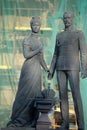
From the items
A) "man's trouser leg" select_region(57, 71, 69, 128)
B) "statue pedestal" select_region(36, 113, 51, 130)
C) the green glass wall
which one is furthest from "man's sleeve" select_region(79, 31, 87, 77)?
the green glass wall

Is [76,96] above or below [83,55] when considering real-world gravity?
below

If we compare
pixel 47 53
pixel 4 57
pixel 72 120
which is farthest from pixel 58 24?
pixel 72 120

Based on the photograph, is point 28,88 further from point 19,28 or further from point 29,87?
point 19,28

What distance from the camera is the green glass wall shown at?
963 centimetres

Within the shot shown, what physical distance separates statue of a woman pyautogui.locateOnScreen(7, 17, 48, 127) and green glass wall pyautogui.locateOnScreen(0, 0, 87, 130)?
225cm

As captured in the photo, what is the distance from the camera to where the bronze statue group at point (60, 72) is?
6.99 m

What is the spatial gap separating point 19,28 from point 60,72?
9.49 ft

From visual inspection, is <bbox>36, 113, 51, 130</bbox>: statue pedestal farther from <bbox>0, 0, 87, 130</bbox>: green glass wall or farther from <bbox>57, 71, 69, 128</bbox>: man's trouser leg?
<bbox>0, 0, 87, 130</bbox>: green glass wall

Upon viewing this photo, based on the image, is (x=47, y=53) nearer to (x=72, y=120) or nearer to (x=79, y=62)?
(x=72, y=120)

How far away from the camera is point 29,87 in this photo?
720 cm

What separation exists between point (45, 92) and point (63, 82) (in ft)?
1.09

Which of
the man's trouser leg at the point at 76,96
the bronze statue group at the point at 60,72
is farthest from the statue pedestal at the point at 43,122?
the man's trouser leg at the point at 76,96

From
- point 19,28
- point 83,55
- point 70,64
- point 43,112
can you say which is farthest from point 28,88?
point 19,28

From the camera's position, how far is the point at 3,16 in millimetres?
9883
